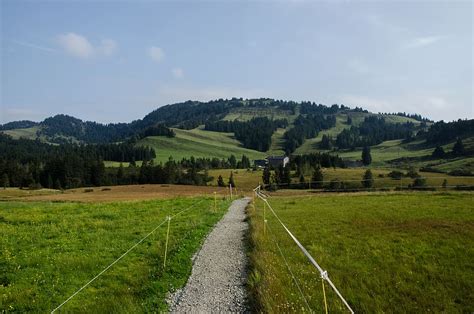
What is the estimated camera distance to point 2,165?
148750 millimetres

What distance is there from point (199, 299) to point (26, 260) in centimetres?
926

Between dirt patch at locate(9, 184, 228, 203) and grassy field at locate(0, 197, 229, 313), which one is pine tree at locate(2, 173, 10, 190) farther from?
grassy field at locate(0, 197, 229, 313)

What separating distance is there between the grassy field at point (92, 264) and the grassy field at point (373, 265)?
3.34 m

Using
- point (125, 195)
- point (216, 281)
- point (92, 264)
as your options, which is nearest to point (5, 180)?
point (125, 195)

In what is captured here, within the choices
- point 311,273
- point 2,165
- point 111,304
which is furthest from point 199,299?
point 2,165

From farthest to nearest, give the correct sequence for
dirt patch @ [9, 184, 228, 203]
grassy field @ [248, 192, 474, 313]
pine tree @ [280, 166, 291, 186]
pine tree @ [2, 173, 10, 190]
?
pine tree @ [2, 173, 10, 190] → pine tree @ [280, 166, 291, 186] → dirt patch @ [9, 184, 228, 203] → grassy field @ [248, 192, 474, 313]

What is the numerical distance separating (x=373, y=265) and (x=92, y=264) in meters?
11.3

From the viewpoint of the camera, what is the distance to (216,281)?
13305 millimetres

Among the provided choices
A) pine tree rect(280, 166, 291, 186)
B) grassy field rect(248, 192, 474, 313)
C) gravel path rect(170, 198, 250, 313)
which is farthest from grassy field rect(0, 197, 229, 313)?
pine tree rect(280, 166, 291, 186)

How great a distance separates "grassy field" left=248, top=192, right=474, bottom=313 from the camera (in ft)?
35.6

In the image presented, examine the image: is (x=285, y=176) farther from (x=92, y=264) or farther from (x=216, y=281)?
(x=216, y=281)

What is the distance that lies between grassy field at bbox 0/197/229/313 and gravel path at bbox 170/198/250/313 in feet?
1.55

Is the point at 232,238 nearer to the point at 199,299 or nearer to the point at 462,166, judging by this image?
the point at 199,299

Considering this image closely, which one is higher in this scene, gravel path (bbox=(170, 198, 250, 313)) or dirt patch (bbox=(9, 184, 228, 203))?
gravel path (bbox=(170, 198, 250, 313))
